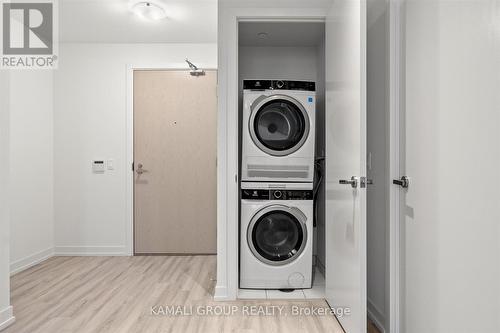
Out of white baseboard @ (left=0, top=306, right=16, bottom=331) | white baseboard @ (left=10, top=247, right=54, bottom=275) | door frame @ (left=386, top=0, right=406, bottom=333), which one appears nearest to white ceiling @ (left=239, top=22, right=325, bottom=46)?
door frame @ (left=386, top=0, right=406, bottom=333)

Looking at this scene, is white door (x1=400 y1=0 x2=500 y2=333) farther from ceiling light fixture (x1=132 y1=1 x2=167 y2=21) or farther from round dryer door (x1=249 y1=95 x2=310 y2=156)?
ceiling light fixture (x1=132 y1=1 x2=167 y2=21)

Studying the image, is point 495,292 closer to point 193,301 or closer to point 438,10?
point 438,10

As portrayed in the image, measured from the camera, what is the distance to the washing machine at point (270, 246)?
262cm

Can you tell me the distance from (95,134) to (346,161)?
296 cm

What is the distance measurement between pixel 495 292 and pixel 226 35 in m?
2.19

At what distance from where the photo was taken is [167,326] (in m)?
2.01

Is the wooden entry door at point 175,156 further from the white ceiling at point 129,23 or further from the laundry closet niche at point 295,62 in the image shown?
the laundry closet niche at point 295,62

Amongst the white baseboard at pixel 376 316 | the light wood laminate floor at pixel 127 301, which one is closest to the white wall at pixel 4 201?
the light wood laminate floor at pixel 127 301

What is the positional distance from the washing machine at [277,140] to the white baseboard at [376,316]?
1033mm

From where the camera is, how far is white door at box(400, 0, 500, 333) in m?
1.13

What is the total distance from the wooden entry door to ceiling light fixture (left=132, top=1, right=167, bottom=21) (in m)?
0.83

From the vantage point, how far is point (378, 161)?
1990mm

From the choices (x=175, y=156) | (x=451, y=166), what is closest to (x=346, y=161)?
(x=451, y=166)

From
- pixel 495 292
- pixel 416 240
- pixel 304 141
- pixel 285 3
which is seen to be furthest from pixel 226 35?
pixel 495 292
